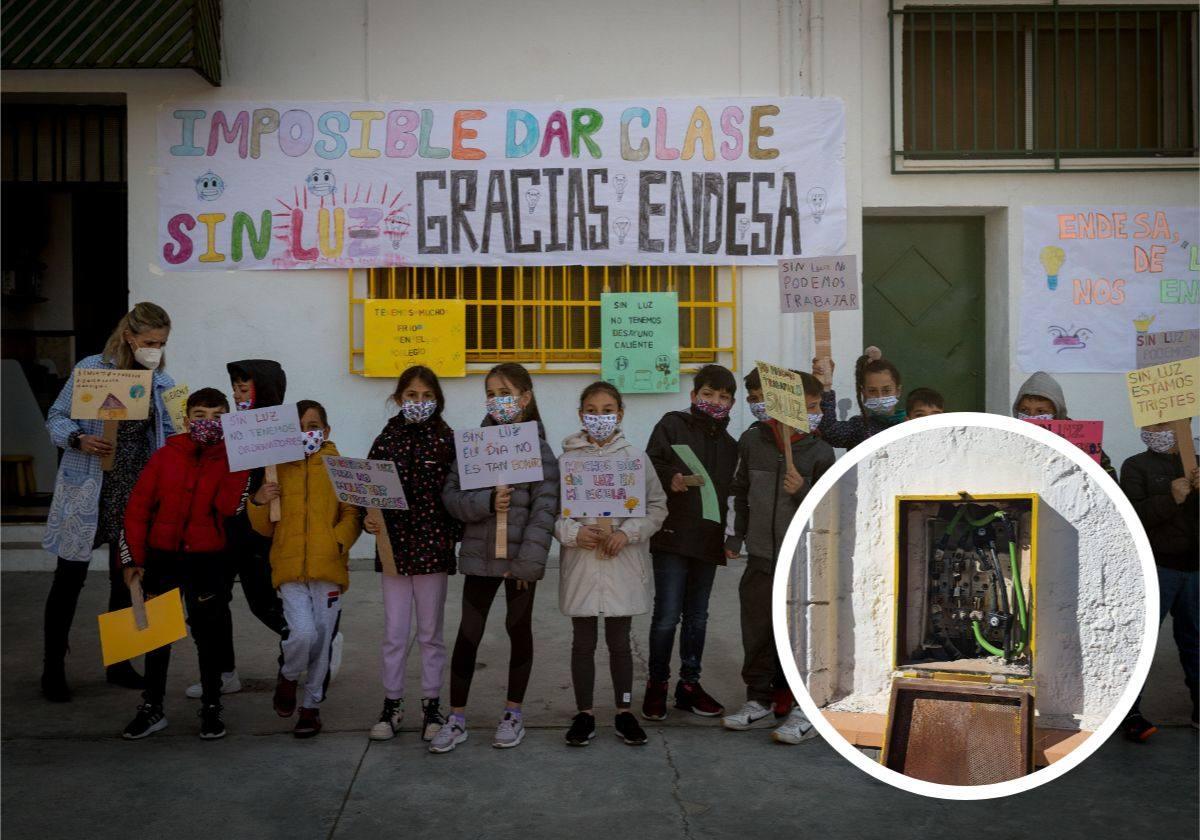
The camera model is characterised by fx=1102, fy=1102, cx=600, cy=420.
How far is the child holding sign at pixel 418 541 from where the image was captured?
4.55m

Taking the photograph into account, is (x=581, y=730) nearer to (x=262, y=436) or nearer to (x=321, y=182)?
(x=262, y=436)

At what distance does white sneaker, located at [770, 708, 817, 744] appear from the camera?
445 centimetres

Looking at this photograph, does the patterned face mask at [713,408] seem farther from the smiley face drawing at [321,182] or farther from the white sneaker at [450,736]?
the smiley face drawing at [321,182]

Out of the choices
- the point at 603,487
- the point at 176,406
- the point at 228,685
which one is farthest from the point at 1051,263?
the point at 228,685

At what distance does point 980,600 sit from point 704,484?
326 cm

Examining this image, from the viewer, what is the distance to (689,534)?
483cm

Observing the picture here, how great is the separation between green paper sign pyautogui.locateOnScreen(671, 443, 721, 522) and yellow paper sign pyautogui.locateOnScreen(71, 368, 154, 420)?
237cm

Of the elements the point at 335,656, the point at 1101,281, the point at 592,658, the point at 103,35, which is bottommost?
the point at 335,656

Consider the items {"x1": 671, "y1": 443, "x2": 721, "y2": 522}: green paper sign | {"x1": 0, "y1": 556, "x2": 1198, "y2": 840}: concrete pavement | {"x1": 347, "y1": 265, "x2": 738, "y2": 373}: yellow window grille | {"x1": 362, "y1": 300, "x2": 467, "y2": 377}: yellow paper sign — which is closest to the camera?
{"x1": 0, "y1": 556, "x2": 1198, "y2": 840}: concrete pavement

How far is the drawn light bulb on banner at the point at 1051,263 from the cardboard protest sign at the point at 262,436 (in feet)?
19.2

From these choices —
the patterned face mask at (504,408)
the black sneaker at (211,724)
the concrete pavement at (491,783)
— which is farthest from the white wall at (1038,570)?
the black sneaker at (211,724)

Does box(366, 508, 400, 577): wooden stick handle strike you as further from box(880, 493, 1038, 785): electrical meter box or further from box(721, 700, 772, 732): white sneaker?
box(880, 493, 1038, 785): electrical meter box

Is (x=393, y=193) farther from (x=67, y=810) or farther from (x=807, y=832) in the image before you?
(x=807, y=832)

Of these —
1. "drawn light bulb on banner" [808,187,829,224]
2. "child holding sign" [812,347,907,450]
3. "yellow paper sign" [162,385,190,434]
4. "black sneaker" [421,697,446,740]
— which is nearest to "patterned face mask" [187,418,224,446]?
"yellow paper sign" [162,385,190,434]
